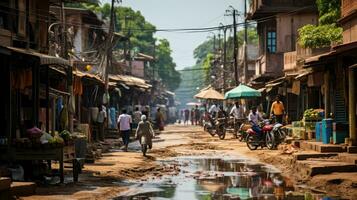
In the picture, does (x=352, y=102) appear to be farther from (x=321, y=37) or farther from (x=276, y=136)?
(x=321, y=37)

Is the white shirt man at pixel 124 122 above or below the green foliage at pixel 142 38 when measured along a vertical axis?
below

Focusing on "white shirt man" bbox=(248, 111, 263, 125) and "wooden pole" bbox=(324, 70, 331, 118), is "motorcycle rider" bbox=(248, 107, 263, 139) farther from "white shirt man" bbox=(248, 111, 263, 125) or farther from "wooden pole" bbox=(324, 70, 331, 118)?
"wooden pole" bbox=(324, 70, 331, 118)

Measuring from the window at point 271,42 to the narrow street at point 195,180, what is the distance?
18.9 m

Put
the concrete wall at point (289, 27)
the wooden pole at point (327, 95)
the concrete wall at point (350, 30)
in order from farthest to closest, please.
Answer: the concrete wall at point (289, 27) < the wooden pole at point (327, 95) < the concrete wall at point (350, 30)

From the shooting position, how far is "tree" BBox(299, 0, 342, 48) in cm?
3053

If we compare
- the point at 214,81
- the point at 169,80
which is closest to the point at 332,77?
the point at 214,81

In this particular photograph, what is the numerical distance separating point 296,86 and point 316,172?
597 inches

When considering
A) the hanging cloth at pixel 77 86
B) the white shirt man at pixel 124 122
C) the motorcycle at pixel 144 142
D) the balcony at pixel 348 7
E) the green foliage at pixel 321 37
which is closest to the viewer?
the balcony at pixel 348 7

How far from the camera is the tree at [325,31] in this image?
100 feet

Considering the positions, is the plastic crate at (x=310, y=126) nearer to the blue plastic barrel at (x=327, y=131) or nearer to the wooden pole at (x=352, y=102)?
the blue plastic barrel at (x=327, y=131)

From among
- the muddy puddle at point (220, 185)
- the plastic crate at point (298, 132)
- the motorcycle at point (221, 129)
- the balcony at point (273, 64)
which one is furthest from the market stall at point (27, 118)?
the balcony at point (273, 64)

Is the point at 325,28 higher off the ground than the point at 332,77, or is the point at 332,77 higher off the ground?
the point at 325,28

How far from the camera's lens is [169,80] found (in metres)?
115

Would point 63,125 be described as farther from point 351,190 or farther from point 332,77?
point 351,190
